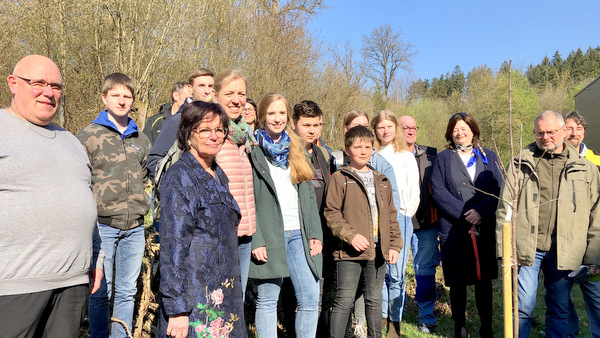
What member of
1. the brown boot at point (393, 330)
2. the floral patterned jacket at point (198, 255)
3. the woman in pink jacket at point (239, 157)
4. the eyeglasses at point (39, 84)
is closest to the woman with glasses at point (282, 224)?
the woman in pink jacket at point (239, 157)

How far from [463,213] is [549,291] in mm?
981

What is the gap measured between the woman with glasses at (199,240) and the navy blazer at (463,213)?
248cm

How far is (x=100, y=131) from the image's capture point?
3.35 metres

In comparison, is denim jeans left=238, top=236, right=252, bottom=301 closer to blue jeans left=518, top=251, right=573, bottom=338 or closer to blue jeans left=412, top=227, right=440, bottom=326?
blue jeans left=518, top=251, right=573, bottom=338

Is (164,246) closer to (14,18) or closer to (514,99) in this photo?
(14,18)

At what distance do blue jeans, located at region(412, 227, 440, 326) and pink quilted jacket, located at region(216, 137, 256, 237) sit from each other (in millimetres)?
2627

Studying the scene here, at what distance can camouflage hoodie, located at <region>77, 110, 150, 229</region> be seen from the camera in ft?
10.7

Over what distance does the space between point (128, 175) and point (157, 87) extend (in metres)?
8.17

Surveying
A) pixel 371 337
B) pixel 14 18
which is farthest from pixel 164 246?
pixel 14 18

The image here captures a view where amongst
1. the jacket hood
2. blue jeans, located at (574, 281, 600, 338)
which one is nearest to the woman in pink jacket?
the jacket hood

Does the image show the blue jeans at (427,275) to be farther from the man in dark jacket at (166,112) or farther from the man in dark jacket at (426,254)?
the man in dark jacket at (166,112)

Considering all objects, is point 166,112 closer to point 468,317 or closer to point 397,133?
point 397,133

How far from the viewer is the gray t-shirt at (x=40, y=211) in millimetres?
1974

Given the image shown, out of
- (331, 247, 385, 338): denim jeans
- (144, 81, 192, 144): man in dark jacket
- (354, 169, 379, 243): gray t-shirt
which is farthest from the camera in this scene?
(144, 81, 192, 144): man in dark jacket
